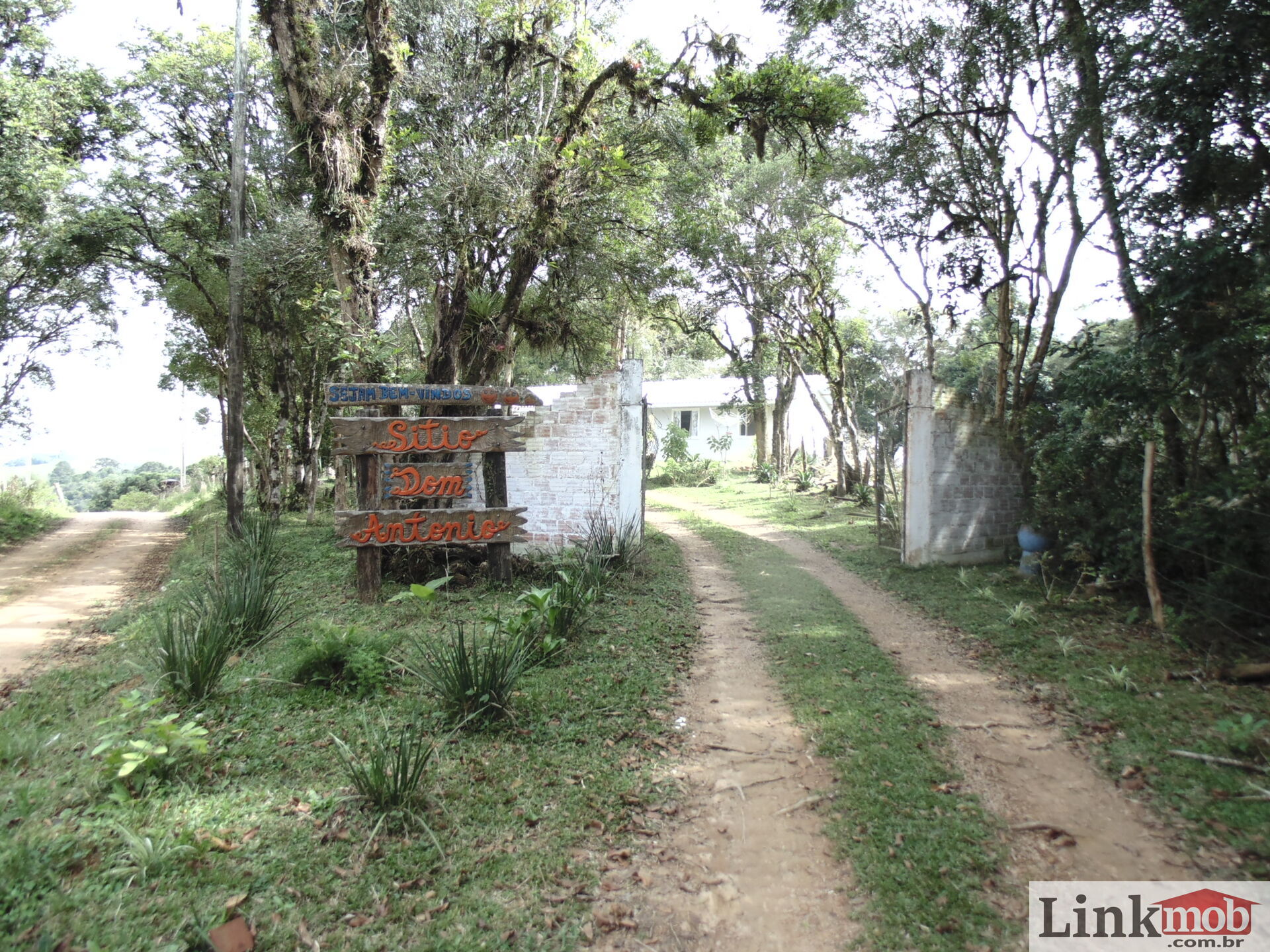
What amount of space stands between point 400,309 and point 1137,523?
45.1ft

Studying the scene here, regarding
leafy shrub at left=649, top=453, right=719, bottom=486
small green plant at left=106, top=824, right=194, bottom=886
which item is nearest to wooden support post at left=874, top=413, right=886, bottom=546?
small green plant at left=106, top=824, right=194, bottom=886

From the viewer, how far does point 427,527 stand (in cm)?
762

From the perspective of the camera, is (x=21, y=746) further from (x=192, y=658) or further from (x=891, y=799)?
(x=891, y=799)

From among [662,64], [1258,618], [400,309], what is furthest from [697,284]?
[1258,618]

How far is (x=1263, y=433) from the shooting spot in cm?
525

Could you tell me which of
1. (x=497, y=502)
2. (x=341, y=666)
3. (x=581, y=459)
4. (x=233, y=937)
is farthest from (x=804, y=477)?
(x=233, y=937)

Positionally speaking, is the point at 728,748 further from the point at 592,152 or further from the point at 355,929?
the point at 592,152

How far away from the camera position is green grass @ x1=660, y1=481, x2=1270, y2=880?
3.47m

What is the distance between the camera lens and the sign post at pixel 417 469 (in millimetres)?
7398

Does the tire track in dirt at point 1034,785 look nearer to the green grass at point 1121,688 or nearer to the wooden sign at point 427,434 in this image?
the green grass at point 1121,688

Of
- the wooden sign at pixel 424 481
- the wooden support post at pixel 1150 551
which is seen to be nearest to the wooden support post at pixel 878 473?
the wooden support post at pixel 1150 551

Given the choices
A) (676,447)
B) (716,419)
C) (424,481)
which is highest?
(716,419)

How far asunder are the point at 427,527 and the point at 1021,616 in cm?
623

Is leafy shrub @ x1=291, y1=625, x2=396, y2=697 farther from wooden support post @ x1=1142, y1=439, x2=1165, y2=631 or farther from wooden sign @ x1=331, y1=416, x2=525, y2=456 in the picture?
wooden support post @ x1=1142, y1=439, x2=1165, y2=631
